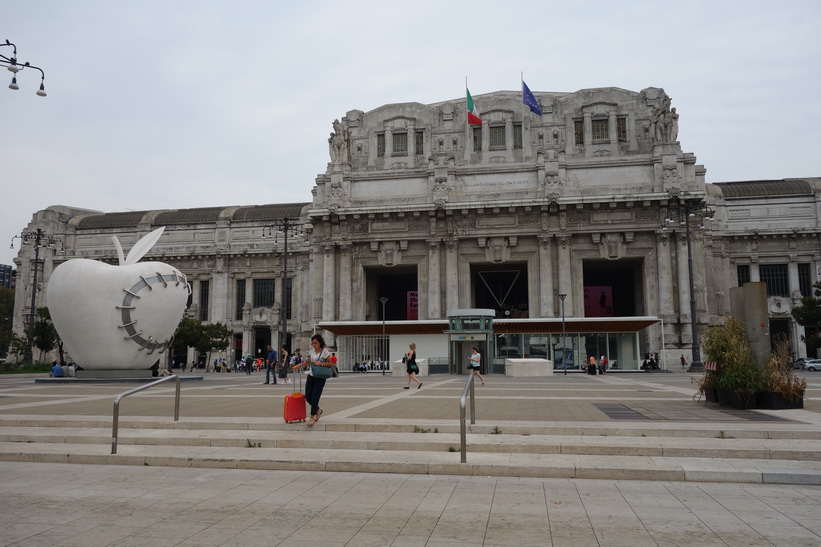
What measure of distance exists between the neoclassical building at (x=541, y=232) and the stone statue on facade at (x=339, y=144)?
4.7 inches

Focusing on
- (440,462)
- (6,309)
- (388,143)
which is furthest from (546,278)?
(6,309)

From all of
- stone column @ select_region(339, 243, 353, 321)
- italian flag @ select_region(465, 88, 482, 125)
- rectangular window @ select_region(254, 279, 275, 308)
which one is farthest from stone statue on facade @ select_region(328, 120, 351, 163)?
rectangular window @ select_region(254, 279, 275, 308)

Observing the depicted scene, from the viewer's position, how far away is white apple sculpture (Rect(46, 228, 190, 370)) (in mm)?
27016

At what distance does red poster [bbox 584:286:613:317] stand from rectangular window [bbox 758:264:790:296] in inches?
538

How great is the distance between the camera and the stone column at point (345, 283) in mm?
53594

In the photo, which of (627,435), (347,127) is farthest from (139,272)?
(347,127)

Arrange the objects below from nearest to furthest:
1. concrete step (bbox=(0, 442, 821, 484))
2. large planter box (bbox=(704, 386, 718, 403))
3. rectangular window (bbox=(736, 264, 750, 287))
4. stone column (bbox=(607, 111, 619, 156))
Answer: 1. concrete step (bbox=(0, 442, 821, 484))
2. large planter box (bbox=(704, 386, 718, 403))
3. stone column (bbox=(607, 111, 619, 156))
4. rectangular window (bbox=(736, 264, 750, 287))

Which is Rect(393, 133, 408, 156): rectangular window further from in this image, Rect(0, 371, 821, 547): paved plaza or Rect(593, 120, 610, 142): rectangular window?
Rect(0, 371, 821, 547): paved plaza

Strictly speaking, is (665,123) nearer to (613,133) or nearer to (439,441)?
(613,133)

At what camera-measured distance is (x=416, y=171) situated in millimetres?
54375

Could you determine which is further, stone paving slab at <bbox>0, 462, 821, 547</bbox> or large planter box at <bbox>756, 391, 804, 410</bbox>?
large planter box at <bbox>756, 391, 804, 410</bbox>

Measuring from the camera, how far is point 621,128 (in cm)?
5531

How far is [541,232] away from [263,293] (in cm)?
3101

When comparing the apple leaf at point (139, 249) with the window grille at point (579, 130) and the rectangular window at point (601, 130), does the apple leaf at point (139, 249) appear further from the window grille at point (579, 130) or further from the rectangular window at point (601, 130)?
the rectangular window at point (601, 130)
